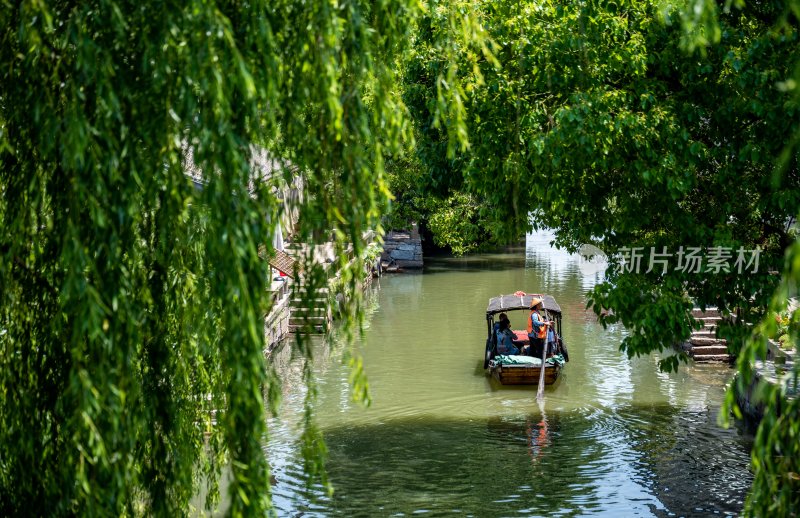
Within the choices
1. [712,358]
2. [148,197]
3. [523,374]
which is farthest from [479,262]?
[148,197]

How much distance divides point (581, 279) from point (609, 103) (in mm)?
29612

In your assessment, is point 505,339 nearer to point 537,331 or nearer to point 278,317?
point 537,331

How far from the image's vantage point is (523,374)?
2206 cm

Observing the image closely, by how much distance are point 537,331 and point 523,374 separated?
3.37 feet

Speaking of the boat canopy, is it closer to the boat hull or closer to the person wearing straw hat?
the person wearing straw hat

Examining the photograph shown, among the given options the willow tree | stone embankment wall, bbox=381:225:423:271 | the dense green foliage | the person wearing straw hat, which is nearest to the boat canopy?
the person wearing straw hat

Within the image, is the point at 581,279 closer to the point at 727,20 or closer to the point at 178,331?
the point at 727,20

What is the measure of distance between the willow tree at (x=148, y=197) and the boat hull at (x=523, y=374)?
1533 centimetres

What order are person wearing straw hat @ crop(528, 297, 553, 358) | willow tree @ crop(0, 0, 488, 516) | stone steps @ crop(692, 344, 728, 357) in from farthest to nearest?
stone steps @ crop(692, 344, 728, 357)
person wearing straw hat @ crop(528, 297, 553, 358)
willow tree @ crop(0, 0, 488, 516)

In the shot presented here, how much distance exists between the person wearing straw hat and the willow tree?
15739 mm

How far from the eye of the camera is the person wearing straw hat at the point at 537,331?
72.9 feet

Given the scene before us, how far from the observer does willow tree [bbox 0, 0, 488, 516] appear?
5426 mm

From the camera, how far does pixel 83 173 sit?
5418 millimetres

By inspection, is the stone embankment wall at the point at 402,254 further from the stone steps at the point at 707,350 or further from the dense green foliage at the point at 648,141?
the dense green foliage at the point at 648,141
